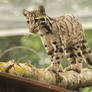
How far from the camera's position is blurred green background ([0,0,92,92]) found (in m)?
2.48

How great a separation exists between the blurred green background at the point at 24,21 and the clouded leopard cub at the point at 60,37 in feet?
0.77

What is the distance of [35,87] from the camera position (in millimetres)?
→ 1662

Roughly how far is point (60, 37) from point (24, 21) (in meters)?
0.64

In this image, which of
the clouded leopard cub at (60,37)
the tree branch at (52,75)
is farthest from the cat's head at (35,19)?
the tree branch at (52,75)

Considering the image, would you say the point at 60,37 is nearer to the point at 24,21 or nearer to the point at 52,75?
the point at 52,75

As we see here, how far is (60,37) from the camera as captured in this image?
6.89ft

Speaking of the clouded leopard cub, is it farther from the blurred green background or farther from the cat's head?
the blurred green background

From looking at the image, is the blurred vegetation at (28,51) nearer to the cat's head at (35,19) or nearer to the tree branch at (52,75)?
the tree branch at (52,75)

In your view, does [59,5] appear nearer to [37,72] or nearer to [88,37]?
[88,37]

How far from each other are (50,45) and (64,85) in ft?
1.05

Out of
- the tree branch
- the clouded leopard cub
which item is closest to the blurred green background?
the clouded leopard cub

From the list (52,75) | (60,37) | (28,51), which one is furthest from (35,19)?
(28,51)

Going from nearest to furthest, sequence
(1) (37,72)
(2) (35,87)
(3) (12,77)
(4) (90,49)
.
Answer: (3) (12,77), (2) (35,87), (1) (37,72), (4) (90,49)

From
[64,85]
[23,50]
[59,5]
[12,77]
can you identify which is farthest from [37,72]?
[59,5]
